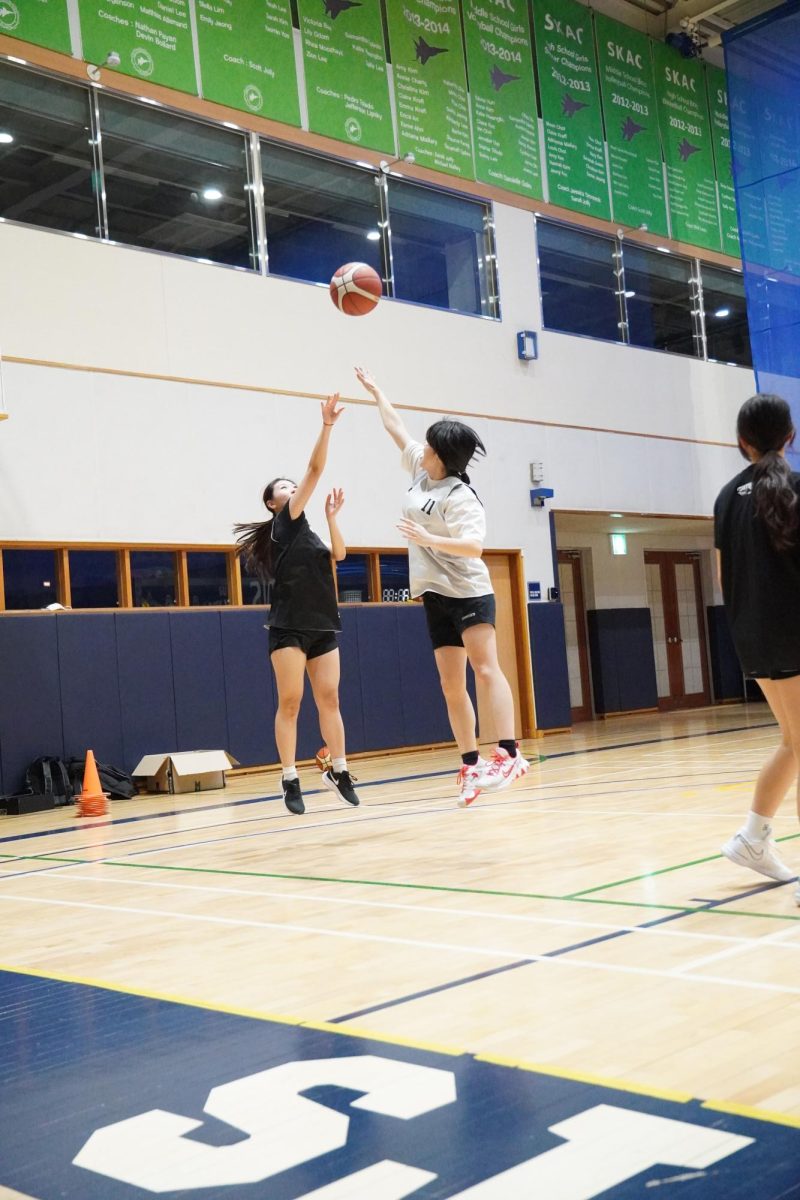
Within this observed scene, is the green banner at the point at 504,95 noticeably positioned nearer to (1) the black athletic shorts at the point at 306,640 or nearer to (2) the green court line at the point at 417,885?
(1) the black athletic shorts at the point at 306,640

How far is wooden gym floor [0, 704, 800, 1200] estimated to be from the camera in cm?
187

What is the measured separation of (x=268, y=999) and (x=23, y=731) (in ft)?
27.2

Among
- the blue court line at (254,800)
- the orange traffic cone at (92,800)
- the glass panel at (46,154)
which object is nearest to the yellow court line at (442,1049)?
the blue court line at (254,800)

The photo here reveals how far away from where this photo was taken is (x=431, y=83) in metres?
14.3

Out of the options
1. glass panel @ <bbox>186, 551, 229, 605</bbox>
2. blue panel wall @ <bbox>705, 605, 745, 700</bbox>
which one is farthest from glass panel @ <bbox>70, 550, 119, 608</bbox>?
blue panel wall @ <bbox>705, 605, 745, 700</bbox>

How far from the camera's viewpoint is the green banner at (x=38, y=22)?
1079 centimetres

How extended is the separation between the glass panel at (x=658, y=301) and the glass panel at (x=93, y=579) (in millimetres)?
8484

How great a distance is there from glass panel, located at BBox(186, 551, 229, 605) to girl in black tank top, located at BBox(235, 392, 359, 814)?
203 inches

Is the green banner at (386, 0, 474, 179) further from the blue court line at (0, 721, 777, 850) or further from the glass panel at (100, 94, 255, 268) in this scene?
the blue court line at (0, 721, 777, 850)

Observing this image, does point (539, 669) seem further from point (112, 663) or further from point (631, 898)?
point (631, 898)

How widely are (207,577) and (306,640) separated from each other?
5.69 m

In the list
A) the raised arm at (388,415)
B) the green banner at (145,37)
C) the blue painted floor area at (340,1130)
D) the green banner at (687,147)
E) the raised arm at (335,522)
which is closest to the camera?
the blue painted floor area at (340,1130)

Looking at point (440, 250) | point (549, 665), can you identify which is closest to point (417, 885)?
point (549, 665)

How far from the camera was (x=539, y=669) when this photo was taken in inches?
600
